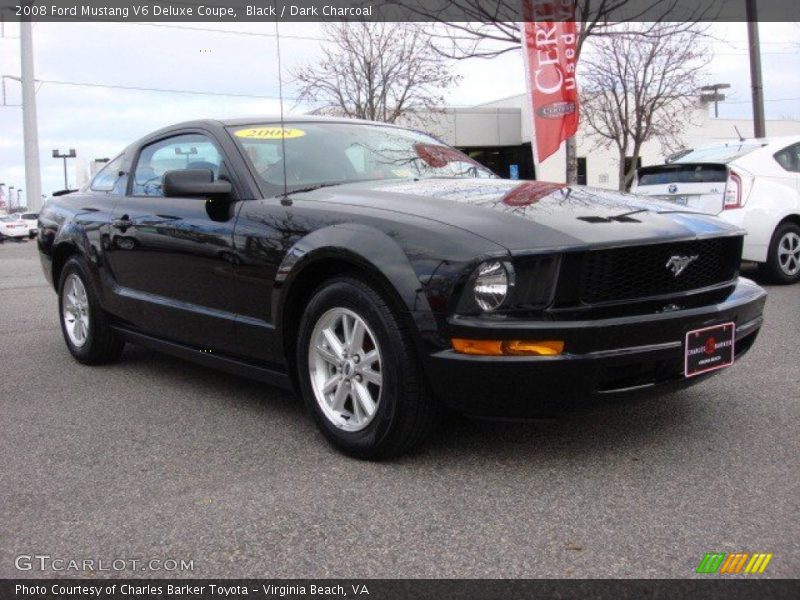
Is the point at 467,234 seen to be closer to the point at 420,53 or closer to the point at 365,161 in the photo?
the point at 365,161

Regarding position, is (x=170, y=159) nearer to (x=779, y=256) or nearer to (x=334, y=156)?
(x=334, y=156)

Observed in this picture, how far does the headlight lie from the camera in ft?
9.74

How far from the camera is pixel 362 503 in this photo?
116 inches

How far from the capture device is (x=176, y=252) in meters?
4.29

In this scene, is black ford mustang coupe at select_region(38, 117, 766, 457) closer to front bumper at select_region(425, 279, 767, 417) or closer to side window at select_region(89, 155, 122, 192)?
front bumper at select_region(425, 279, 767, 417)

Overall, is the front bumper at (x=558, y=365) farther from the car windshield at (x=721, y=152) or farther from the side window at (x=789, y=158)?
the side window at (x=789, y=158)

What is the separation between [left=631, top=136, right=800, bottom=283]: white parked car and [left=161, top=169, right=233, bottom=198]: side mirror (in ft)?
17.0

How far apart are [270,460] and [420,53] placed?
22.7 meters

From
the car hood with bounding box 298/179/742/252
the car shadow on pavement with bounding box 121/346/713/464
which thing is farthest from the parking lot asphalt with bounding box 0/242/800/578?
the car hood with bounding box 298/179/742/252

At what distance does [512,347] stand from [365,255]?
682 millimetres

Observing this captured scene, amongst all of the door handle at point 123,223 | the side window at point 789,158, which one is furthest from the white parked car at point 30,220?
the door handle at point 123,223

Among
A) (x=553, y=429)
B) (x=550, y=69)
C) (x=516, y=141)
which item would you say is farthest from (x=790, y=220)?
(x=516, y=141)
